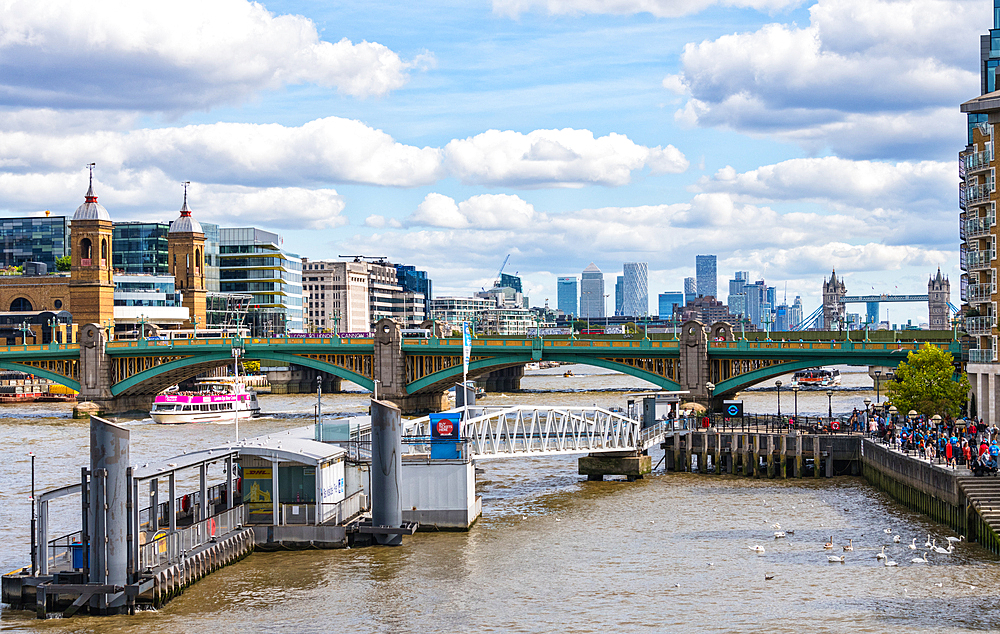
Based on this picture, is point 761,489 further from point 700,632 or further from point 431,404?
point 431,404

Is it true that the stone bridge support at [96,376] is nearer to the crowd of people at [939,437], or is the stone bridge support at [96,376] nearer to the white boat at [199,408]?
the white boat at [199,408]

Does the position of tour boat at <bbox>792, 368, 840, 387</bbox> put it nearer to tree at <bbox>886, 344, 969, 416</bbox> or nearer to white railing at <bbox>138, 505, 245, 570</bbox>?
tree at <bbox>886, 344, 969, 416</bbox>

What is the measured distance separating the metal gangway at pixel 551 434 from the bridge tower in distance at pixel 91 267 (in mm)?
124113

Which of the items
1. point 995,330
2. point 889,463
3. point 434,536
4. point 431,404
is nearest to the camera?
point 434,536

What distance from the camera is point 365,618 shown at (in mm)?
37594

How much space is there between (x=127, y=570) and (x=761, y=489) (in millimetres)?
36609

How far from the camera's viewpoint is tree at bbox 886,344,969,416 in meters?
74.8

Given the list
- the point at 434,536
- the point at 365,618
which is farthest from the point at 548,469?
the point at 365,618

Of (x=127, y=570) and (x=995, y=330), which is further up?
(x=995, y=330)

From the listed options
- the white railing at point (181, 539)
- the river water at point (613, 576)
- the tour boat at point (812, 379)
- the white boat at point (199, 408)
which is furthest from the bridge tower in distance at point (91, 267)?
the white railing at point (181, 539)

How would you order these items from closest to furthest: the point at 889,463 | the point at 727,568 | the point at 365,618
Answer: the point at 365,618 < the point at 727,568 < the point at 889,463

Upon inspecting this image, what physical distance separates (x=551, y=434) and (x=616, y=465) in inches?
252

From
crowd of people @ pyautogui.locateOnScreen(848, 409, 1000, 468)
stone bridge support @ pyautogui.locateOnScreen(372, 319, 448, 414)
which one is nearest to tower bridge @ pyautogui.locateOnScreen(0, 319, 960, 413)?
stone bridge support @ pyautogui.locateOnScreen(372, 319, 448, 414)

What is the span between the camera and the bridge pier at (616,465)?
67.6 metres
